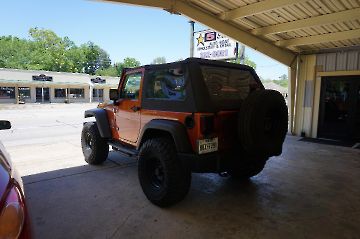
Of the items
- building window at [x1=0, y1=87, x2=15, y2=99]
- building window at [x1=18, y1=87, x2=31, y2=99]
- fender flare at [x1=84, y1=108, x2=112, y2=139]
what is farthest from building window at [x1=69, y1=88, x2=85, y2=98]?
fender flare at [x1=84, y1=108, x2=112, y2=139]

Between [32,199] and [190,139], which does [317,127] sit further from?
[32,199]

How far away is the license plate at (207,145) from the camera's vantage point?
323 cm

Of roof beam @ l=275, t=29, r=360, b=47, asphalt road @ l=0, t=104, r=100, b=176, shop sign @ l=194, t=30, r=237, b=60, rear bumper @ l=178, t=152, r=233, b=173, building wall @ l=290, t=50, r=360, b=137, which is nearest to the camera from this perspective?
rear bumper @ l=178, t=152, r=233, b=173

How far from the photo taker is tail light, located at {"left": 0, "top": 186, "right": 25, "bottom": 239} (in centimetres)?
142

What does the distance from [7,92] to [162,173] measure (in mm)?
37112

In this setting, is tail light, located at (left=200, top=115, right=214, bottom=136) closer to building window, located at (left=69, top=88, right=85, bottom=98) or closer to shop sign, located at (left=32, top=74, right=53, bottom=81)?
shop sign, located at (left=32, top=74, right=53, bottom=81)

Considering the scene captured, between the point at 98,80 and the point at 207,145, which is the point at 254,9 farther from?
the point at 98,80

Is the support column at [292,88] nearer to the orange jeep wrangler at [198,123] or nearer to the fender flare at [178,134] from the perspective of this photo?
the orange jeep wrangler at [198,123]

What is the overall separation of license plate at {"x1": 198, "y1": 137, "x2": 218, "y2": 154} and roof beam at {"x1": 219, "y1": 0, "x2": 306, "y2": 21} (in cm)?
384

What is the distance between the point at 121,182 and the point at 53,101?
37259 millimetres

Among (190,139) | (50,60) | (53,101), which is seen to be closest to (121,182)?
(190,139)

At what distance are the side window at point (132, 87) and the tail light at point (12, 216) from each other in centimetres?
303

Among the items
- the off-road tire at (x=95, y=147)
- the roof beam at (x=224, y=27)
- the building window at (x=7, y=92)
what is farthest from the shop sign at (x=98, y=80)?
the off-road tire at (x=95, y=147)

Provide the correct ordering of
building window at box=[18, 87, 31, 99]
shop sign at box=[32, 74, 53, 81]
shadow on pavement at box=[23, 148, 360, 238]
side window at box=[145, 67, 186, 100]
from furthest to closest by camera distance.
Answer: shop sign at box=[32, 74, 53, 81]
building window at box=[18, 87, 31, 99]
side window at box=[145, 67, 186, 100]
shadow on pavement at box=[23, 148, 360, 238]
